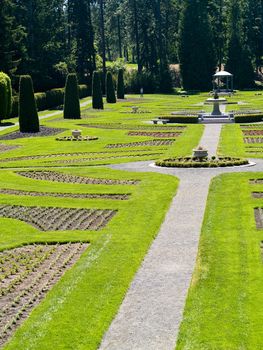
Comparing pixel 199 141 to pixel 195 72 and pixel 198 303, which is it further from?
pixel 195 72

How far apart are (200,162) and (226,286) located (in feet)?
49.5

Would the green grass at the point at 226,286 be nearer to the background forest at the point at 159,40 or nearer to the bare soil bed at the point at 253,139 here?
the bare soil bed at the point at 253,139

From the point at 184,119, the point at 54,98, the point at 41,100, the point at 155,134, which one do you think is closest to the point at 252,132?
the point at 155,134

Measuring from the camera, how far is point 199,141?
124 ft

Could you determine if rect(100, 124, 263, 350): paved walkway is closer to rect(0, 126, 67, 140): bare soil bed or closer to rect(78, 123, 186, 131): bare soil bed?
rect(0, 126, 67, 140): bare soil bed

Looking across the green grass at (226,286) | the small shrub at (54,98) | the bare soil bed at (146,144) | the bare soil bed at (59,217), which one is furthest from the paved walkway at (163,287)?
the small shrub at (54,98)

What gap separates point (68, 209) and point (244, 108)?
154 ft

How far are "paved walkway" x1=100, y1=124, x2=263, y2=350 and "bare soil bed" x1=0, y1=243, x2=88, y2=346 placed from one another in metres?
1.72

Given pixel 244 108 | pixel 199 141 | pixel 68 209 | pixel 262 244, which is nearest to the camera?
pixel 262 244

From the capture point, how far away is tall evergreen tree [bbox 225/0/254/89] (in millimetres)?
100062

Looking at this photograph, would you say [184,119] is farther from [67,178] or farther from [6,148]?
[67,178]

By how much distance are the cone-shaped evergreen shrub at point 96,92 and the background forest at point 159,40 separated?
11.2 metres

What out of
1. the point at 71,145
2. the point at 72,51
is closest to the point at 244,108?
the point at 71,145

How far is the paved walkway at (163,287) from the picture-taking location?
10.7 metres
